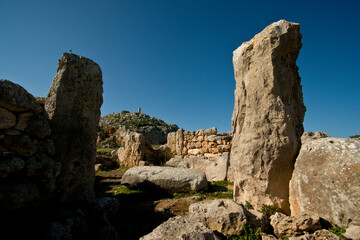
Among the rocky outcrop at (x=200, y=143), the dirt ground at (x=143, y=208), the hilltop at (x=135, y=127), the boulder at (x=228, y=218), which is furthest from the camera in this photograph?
the hilltop at (x=135, y=127)

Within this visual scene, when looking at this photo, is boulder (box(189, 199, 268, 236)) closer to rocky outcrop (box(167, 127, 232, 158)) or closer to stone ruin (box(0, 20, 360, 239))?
stone ruin (box(0, 20, 360, 239))

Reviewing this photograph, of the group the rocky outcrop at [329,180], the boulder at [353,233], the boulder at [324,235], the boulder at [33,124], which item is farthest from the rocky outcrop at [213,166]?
the boulder at [33,124]

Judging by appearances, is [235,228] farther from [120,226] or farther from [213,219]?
[120,226]

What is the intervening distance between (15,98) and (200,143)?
1028 centimetres

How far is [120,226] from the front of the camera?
4.02 meters

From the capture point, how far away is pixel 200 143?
12352 millimetres

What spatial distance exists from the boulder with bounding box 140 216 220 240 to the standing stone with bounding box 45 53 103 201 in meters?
1.91

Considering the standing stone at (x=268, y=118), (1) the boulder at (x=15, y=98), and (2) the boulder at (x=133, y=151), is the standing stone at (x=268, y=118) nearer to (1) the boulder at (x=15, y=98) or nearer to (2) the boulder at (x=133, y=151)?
(1) the boulder at (x=15, y=98)

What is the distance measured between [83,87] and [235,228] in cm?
382

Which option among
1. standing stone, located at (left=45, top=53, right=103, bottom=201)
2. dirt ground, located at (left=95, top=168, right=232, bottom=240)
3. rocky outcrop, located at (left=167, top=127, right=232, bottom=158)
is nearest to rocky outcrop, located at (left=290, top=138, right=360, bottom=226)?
dirt ground, located at (left=95, top=168, right=232, bottom=240)

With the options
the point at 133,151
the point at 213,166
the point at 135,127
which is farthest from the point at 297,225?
the point at 135,127

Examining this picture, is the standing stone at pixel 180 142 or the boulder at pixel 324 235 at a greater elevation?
the standing stone at pixel 180 142

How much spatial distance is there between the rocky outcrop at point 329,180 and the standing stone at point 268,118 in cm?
29

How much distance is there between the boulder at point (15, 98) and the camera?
108 inches
